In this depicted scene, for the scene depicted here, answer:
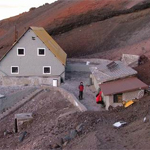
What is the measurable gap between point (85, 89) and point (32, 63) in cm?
525

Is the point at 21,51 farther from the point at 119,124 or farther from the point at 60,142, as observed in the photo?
the point at 60,142

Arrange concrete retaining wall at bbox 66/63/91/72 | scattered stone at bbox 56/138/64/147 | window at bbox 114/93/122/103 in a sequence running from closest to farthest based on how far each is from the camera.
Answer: scattered stone at bbox 56/138/64/147
window at bbox 114/93/122/103
concrete retaining wall at bbox 66/63/91/72

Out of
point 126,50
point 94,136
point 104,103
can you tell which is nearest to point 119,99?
point 104,103

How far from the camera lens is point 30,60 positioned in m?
32.2

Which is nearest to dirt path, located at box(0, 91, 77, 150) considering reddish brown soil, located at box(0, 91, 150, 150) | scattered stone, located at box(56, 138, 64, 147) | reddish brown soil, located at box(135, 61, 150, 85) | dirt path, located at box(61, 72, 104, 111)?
reddish brown soil, located at box(0, 91, 150, 150)

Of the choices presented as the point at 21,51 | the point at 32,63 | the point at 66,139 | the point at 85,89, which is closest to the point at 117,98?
the point at 85,89

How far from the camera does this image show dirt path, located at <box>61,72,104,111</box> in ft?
82.8

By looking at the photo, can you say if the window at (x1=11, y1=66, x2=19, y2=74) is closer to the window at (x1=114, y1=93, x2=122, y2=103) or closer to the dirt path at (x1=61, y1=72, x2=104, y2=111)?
the dirt path at (x1=61, y1=72, x2=104, y2=111)

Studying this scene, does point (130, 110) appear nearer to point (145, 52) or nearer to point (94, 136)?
point (94, 136)

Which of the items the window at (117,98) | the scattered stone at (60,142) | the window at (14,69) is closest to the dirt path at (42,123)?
the scattered stone at (60,142)

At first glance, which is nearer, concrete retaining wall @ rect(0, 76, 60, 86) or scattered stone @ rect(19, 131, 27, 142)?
scattered stone @ rect(19, 131, 27, 142)

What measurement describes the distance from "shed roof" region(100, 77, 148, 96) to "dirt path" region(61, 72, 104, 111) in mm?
1220

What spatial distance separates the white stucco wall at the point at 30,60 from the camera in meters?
31.9

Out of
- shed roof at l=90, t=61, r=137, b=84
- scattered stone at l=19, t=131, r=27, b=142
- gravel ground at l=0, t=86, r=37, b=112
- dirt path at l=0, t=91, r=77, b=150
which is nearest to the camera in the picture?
dirt path at l=0, t=91, r=77, b=150
